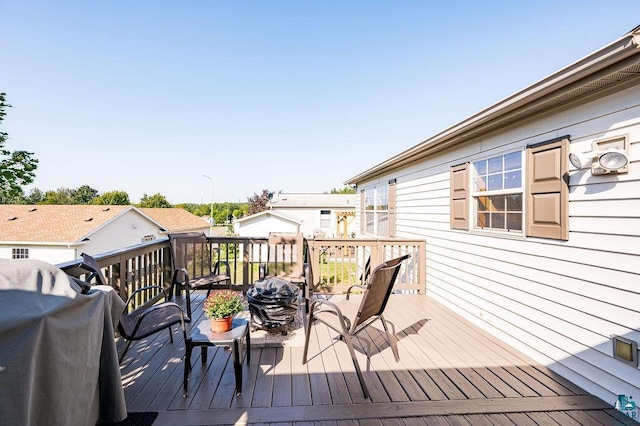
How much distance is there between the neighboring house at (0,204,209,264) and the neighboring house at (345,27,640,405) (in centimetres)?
1596

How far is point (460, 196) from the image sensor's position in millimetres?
4258

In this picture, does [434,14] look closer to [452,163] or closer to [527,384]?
[452,163]

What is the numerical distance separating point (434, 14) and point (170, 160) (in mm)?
18431

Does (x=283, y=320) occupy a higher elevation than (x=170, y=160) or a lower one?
lower

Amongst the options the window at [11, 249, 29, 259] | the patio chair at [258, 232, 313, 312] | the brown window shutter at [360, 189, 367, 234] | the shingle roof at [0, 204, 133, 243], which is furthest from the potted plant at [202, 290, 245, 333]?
the window at [11, 249, 29, 259]

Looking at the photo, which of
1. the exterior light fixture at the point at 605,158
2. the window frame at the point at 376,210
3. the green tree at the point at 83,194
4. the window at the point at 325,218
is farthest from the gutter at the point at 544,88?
the green tree at the point at 83,194

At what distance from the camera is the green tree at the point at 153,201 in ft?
115

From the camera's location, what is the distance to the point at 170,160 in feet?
66.0

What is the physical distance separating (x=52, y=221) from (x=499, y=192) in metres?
20.7

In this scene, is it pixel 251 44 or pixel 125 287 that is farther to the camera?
pixel 251 44

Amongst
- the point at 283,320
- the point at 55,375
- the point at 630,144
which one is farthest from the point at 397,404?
the point at 630,144

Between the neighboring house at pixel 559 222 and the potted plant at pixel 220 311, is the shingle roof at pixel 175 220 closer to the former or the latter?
the potted plant at pixel 220 311

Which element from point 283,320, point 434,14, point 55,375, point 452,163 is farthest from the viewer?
point 434,14

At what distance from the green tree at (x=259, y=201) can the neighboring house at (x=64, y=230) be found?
35.8 feet
